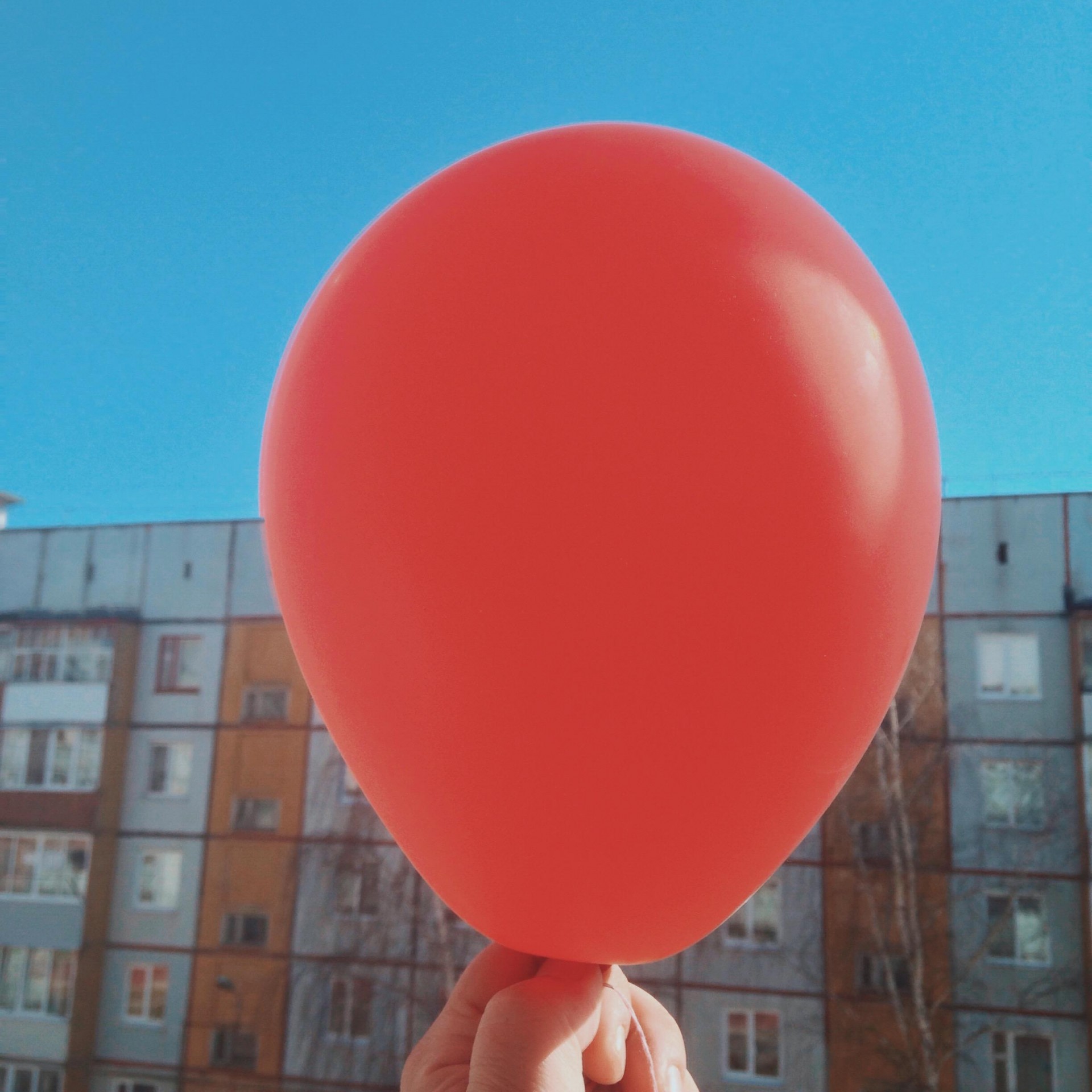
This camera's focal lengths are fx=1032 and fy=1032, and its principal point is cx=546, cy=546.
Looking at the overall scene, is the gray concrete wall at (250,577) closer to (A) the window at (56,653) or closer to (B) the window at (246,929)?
(A) the window at (56,653)

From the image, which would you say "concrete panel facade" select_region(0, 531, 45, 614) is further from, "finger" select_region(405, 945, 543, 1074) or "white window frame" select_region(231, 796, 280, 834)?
"finger" select_region(405, 945, 543, 1074)

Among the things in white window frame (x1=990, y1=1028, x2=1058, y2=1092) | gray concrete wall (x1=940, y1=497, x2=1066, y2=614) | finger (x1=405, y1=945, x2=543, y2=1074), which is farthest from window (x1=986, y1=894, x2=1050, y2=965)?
finger (x1=405, y1=945, x2=543, y2=1074)

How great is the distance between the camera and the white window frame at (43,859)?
8.59 m

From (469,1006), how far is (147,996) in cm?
908

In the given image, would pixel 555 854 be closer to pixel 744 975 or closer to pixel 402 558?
pixel 402 558

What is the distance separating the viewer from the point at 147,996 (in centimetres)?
860

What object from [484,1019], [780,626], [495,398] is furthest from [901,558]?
[484,1019]

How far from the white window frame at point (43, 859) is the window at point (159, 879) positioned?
1.43 feet

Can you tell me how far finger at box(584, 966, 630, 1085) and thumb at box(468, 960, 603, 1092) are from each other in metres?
0.01

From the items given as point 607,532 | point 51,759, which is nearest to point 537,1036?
point 607,532

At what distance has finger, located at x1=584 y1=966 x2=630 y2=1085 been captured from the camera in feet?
Result: 2.60

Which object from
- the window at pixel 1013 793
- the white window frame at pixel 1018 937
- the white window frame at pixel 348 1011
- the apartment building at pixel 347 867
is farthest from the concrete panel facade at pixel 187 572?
the white window frame at pixel 1018 937

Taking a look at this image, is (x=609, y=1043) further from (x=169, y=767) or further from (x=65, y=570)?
(x=65, y=570)

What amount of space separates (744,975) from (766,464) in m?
7.58
